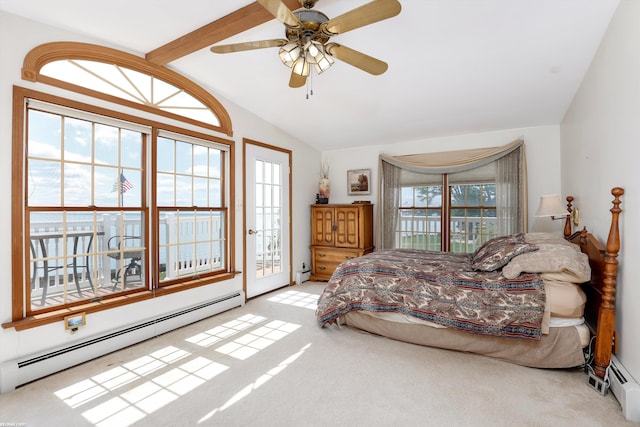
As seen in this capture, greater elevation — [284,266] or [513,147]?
[513,147]

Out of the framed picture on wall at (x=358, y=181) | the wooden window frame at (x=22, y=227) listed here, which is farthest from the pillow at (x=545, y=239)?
the wooden window frame at (x=22, y=227)

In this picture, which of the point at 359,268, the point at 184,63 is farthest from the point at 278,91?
the point at 359,268

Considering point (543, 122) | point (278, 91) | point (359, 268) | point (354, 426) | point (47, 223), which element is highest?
point (278, 91)

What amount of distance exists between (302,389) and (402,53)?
2883 millimetres

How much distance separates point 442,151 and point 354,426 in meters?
4.06

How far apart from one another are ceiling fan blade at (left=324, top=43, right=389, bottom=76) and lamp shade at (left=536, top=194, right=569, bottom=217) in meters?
2.60

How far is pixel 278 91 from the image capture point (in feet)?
11.7

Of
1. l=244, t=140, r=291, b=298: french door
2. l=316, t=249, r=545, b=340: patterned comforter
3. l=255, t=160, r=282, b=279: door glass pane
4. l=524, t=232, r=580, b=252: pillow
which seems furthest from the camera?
l=255, t=160, r=282, b=279: door glass pane

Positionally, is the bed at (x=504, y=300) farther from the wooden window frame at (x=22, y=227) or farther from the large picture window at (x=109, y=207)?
the wooden window frame at (x=22, y=227)

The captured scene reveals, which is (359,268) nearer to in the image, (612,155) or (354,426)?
(354,426)

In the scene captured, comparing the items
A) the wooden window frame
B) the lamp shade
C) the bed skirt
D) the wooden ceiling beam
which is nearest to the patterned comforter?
the bed skirt

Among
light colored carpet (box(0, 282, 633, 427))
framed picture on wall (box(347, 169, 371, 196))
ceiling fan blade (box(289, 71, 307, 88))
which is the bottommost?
light colored carpet (box(0, 282, 633, 427))

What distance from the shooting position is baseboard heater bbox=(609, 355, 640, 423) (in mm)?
1710

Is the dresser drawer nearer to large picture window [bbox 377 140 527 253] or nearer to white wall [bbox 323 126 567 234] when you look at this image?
large picture window [bbox 377 140 527 253]
